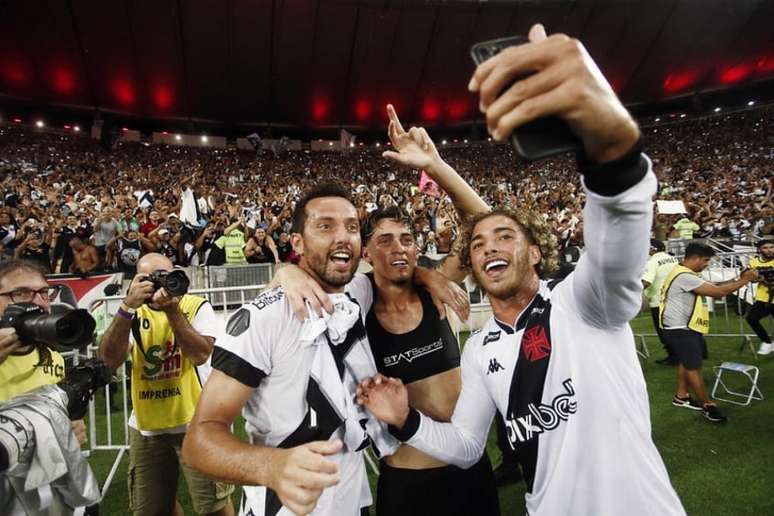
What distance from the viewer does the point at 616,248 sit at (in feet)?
3.66

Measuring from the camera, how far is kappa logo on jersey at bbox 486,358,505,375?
1868mm

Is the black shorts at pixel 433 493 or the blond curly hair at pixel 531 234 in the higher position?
the blond curly hair at pixel 531 234

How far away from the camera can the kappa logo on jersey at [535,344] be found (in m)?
1.74

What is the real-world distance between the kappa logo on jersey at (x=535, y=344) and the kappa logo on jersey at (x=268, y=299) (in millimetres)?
1091

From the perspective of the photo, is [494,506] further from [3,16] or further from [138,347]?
[3,16]

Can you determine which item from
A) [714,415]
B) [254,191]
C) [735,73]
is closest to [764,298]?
[714,415]

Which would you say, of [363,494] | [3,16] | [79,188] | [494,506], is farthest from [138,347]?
[3,16]

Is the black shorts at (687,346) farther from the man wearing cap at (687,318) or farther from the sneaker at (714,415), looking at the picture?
the sneaker at (714,415)

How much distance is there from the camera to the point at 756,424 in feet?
15.4

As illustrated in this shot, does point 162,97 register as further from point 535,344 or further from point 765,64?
point 765,64

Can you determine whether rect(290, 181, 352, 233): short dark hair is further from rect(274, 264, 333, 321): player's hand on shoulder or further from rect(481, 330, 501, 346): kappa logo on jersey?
rect(481, 330, 501, 346): kappa logo on jersey

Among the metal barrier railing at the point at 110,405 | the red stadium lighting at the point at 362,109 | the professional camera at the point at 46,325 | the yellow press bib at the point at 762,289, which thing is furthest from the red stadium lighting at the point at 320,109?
the professional camera at the point at 46,325

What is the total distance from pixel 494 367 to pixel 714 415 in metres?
4.60

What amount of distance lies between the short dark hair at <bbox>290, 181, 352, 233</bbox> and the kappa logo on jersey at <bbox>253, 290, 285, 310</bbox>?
0.40 metres
